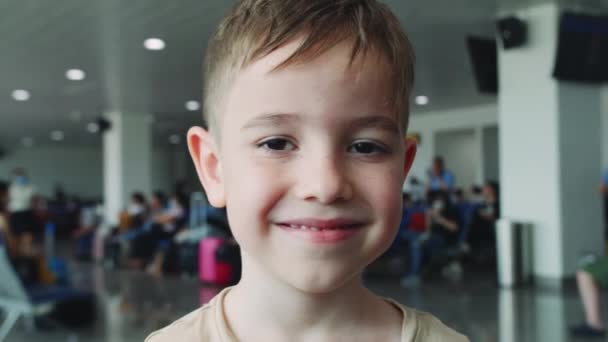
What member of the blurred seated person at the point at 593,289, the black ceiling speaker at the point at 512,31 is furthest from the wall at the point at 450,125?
the blurred seated person at the point at 593,289

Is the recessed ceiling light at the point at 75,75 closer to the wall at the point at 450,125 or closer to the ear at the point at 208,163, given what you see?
the wall at the point at 450,125

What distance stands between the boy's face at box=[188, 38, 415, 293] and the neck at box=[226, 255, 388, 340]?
2.5 inches

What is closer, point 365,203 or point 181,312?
point 365,203

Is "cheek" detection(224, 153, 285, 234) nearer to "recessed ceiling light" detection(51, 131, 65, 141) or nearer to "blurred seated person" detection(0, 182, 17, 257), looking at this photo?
"blurred seated person" detection(0, 182, 17, 257)

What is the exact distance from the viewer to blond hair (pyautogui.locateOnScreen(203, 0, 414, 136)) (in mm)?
599

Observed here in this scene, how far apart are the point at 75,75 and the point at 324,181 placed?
411 inches

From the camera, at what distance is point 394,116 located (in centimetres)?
62

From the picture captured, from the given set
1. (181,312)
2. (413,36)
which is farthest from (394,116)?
(413,36)

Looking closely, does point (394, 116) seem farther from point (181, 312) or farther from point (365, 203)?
point (181, 312)

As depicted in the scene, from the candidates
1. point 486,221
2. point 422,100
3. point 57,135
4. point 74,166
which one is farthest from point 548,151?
point 74,166

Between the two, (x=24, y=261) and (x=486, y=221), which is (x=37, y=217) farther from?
(x=486, y=221)

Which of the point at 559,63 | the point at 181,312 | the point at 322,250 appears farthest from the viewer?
the point at 559,63

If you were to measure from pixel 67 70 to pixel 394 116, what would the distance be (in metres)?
10.1

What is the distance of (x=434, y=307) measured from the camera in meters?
5.66
